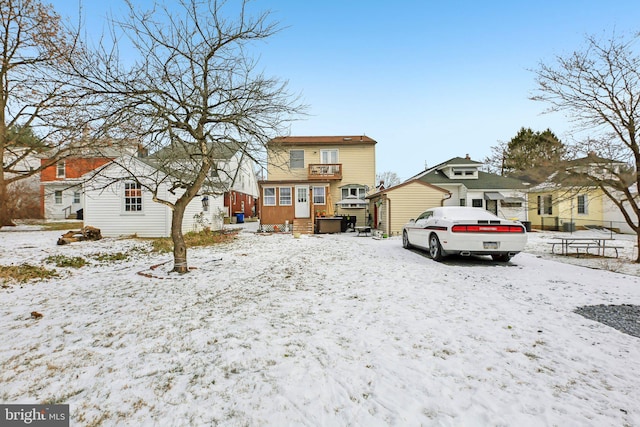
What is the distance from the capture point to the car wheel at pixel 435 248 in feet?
28.0

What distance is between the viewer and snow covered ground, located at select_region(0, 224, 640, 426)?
217cm

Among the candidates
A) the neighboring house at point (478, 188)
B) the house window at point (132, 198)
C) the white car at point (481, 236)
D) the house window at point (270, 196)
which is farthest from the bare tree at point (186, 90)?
the neighboring house at point (478, 188)

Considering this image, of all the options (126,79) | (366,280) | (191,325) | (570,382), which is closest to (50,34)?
(126,79)

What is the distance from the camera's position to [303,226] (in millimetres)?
18797

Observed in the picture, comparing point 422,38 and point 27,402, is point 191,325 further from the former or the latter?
point 422,38

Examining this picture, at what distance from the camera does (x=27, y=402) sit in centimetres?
231

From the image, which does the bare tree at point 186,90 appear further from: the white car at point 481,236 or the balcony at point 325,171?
→ the balcony at point 325,171

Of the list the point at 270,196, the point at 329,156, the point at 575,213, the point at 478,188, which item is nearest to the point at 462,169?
the point at 478,188

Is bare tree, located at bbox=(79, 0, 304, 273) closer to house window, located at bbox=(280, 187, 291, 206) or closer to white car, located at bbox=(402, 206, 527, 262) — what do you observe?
white car, located at bbox=(402, 206, 527, 262)

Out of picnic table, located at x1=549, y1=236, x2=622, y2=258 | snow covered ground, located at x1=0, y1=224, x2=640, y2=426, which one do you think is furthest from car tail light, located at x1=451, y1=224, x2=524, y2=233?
picnic table, located at x1=549, y1=236, x2=622, y2=258

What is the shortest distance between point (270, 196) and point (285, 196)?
106cm

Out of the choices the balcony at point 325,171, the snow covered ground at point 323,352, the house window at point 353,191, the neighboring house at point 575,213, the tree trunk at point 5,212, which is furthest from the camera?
the house window at point 353,191

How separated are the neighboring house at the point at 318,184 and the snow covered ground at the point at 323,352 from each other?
13558 mm

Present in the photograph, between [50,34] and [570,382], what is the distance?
12.3 meters
